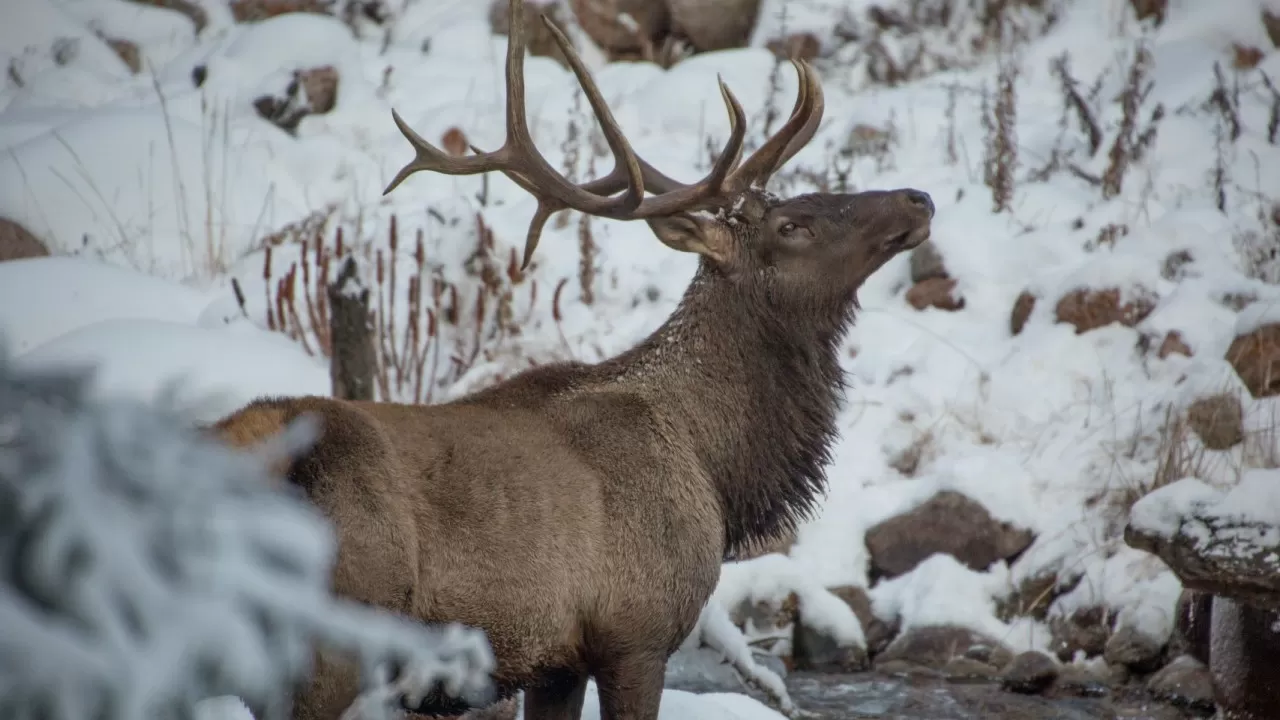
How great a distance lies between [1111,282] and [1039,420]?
1.07m

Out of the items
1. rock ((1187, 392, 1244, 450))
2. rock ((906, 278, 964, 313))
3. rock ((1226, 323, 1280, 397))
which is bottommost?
rock ((1187, 392, 1244, 450))

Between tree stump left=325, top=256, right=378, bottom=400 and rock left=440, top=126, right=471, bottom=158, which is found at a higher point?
rock left=440, top=126, right=471, bottom=158

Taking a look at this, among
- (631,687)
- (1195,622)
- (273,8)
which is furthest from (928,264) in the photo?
(273,8)

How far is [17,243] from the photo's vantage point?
883 cm

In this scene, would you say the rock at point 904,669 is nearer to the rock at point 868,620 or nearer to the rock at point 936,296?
the rock at point 868,620

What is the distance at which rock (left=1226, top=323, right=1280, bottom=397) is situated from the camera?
711 centimetres

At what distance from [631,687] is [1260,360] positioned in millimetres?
4684

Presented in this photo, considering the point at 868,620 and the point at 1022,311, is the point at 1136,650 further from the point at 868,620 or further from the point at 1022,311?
the point at 1022,311

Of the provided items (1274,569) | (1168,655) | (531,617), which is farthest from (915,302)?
(531,617)

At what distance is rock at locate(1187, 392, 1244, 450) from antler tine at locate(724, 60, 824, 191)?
340 cm

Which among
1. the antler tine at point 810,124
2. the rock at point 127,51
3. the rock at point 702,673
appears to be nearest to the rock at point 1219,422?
the rock at point 702,673

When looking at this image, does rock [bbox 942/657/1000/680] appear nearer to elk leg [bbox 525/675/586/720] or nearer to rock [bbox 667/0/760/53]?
elk leg [bbox 525/675/586/720]

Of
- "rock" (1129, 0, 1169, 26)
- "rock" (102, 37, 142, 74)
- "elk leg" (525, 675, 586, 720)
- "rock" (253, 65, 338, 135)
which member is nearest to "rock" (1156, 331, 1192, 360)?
"elk leg" (525, 675, 586, 720)

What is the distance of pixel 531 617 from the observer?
3.68 metres
